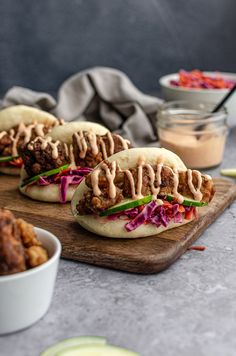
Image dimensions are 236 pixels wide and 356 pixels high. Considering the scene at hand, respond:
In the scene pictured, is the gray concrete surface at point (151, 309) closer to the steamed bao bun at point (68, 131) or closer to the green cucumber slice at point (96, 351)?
the green cucumber slice at point (96, 351)

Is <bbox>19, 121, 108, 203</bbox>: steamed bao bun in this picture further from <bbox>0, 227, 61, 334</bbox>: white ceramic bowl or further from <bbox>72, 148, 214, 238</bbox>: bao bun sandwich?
<bbox>0, 227, 61, 334</bbox>: white ceramic bowl

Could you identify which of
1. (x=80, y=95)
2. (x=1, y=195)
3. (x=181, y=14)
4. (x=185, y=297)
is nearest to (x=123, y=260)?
(x=185, y=297)

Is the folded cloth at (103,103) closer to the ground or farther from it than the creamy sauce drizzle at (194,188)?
closer to the ground

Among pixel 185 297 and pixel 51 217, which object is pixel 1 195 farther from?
pixel 185 297

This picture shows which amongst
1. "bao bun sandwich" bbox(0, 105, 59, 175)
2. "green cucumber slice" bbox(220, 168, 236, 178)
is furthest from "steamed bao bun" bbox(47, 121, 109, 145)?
"green cucumber slice" bbox(220, 168, 236, 178)

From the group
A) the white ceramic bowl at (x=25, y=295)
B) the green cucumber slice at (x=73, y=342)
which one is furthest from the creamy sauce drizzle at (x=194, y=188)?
the green cucumber slice at (x=73, y=342)

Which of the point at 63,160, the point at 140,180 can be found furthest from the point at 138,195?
the point at 63,160
